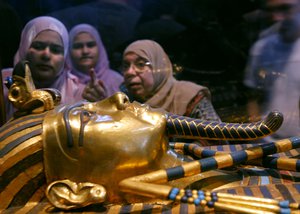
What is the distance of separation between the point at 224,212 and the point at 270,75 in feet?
5.81

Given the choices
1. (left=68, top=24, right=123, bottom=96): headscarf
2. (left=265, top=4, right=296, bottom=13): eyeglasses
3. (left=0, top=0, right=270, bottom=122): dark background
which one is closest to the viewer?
(left=265, top=4, right=296, bottom=13): eyeglasses

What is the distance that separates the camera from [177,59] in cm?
343

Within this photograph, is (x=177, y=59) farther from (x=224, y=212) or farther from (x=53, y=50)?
(x=224, y=212)

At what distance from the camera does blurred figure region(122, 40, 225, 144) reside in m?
2.91

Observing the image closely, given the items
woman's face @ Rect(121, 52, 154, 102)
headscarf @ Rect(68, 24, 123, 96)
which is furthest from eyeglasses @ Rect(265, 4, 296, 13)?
headscarf @ Rect(68, 24, 123, 96)

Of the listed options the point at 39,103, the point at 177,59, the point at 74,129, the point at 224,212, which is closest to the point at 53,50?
the point at 177,59

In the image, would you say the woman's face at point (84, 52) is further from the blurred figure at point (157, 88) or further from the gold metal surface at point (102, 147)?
the gold metal surface at point (102, 147)

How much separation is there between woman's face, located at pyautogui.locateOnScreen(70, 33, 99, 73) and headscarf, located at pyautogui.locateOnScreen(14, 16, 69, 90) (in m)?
0.10

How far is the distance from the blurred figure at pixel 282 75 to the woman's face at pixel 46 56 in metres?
1.51

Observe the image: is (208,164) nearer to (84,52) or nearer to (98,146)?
(98,146)

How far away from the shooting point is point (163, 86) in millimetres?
3016

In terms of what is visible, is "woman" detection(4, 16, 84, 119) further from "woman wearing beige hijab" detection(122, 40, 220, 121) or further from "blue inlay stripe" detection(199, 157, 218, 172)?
"blue inlay stripe" detection(199, 157, 218, 172)

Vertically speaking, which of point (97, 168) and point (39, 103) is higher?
point (39, 103)

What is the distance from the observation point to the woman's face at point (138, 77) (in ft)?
9.51
